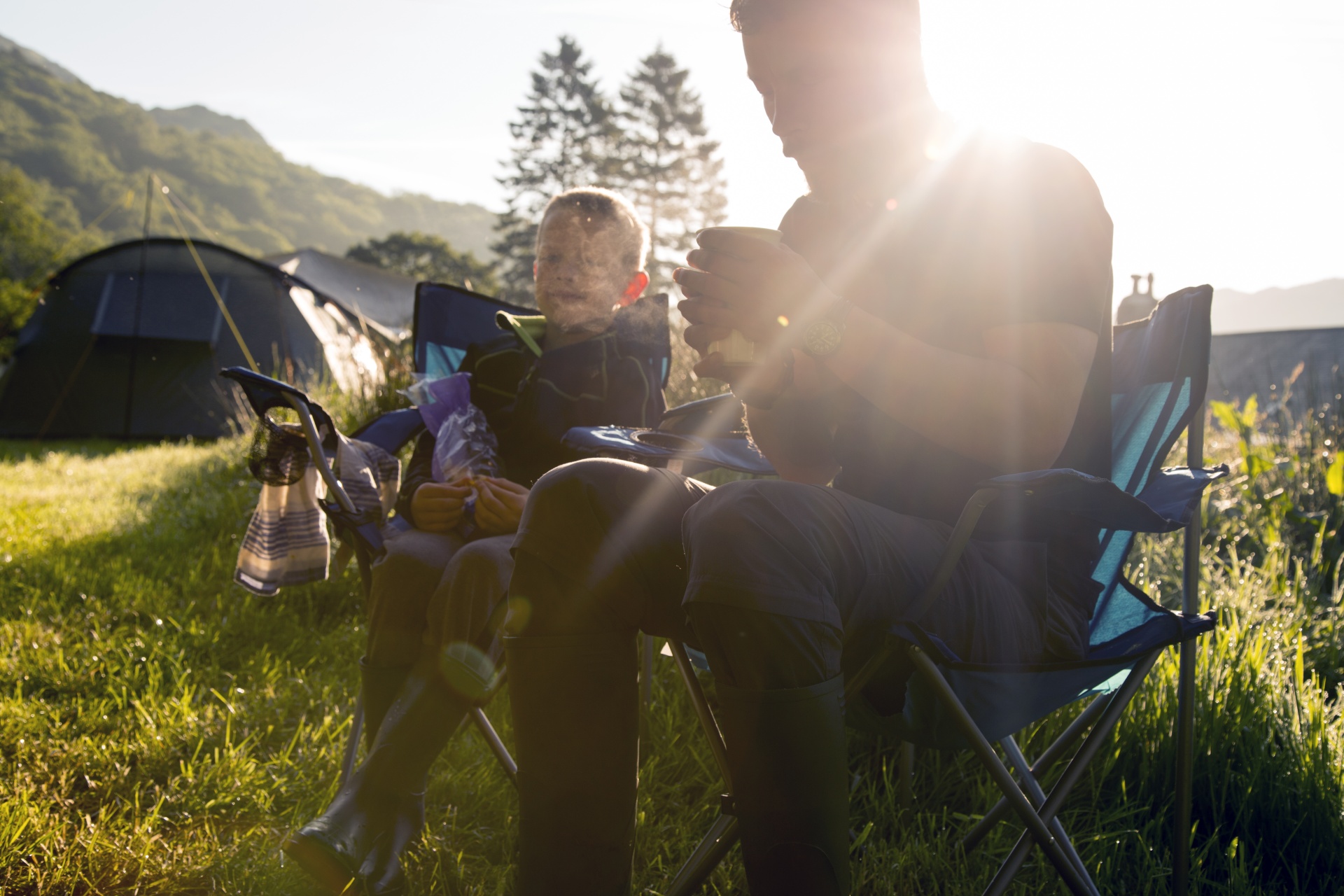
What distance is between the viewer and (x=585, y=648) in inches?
36.2

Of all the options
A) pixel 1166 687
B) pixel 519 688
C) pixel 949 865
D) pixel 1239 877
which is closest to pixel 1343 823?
pixel 1239 877

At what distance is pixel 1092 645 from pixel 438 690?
98 centimetres

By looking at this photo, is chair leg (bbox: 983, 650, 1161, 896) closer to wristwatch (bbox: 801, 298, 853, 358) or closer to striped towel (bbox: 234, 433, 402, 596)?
wristwatch (bbox: 801, 298, 853, 358)

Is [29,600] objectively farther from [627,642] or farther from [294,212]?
[294,212]

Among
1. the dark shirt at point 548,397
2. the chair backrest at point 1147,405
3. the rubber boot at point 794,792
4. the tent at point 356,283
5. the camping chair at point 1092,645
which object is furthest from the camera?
the tent at point 356,283

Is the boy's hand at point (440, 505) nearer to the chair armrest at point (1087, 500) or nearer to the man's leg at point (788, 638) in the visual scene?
the man's leg at point (788, 638)

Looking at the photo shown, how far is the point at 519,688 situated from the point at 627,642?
139 mm

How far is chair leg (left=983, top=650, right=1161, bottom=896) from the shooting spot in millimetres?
973

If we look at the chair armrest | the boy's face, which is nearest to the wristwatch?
the chair armrest

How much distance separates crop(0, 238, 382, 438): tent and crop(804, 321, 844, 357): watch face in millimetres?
7904

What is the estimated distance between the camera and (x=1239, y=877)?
122 cm

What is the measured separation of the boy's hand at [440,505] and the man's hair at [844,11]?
0.94 meters

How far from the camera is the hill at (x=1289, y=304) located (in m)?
132

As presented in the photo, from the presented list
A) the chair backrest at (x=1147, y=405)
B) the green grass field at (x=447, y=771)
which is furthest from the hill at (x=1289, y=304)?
the chair backrest at (x=1147, y=405)
